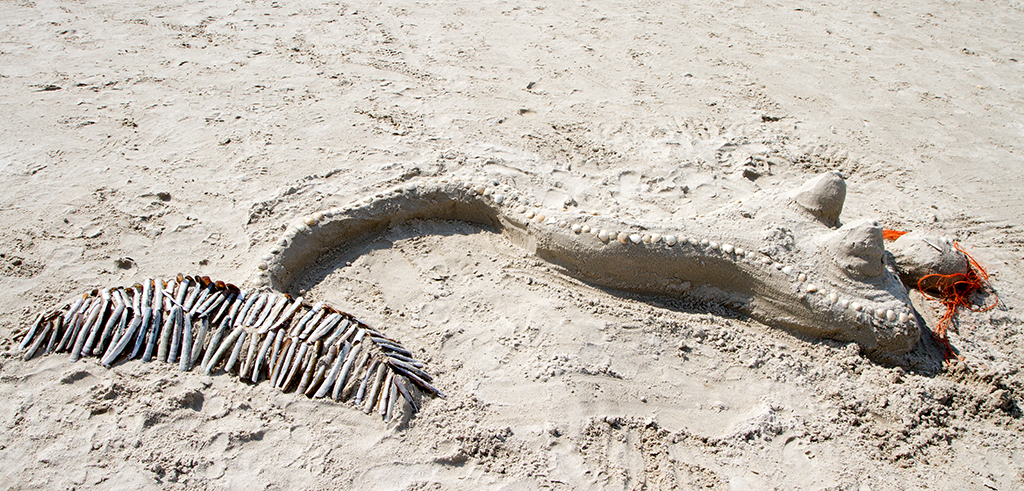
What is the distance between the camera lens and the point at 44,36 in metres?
6.10

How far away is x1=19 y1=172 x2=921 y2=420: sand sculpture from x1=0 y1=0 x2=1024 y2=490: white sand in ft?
0.41

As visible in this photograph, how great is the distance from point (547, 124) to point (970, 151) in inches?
148

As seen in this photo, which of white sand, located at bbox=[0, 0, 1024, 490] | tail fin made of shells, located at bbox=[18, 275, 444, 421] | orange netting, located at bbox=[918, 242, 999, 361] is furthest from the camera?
orange netting, located at bbox=[918, 242, 999, 361]

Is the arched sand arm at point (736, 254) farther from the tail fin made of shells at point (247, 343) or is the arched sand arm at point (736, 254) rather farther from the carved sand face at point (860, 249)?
the tail fin made of shells at point (247, 343)

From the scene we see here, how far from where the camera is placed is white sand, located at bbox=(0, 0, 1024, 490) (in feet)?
8.91

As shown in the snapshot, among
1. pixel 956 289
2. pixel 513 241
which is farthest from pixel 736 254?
pixel 956 289

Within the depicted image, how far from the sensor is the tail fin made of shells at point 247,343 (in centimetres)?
285

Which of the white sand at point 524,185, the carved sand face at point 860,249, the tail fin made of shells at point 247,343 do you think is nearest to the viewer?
the white sand at point 524,185

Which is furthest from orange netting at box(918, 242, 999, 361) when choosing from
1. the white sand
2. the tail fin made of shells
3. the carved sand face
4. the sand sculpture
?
the tail fin made of shells

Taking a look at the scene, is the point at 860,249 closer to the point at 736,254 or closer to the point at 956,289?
the point at 736,254

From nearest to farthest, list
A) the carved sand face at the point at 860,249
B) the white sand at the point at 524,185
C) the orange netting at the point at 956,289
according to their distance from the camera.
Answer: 1. the white sand at the point at 524,185
2. the carved sand face at the point at 860,249
3. the orange netting at the point at 956,289

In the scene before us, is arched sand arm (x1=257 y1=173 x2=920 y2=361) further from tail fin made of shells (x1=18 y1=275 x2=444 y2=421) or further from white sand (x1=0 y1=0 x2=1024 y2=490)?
tail fin made of shells (x1=18 y1=275 x2=444 y2=421)

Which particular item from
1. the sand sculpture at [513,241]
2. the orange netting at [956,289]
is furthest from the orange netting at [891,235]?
the sand sculpture at [513,241]

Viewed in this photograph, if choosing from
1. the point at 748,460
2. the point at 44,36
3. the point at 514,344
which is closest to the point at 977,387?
the point at 748,460
